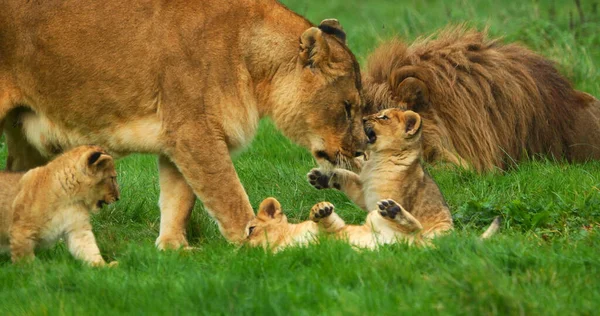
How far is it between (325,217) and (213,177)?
2.52 ft

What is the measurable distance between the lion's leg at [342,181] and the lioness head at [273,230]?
2.57ft

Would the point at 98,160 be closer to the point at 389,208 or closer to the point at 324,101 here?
the point at 324,101

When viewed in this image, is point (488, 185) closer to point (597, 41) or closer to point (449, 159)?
point (449, 159)

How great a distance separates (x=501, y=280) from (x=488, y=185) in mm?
3095

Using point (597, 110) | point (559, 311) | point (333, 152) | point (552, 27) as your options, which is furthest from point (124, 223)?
point (552, 27)

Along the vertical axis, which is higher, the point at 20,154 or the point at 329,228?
the point at 20,154

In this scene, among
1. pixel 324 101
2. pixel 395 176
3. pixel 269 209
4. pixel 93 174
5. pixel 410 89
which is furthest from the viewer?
pixel 410 89

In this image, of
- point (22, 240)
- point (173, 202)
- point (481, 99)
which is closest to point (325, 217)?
point (173, 202)

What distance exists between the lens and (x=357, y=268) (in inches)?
229

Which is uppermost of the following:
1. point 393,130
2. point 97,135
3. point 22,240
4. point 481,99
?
point 97,135

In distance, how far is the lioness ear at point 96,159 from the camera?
667 cm

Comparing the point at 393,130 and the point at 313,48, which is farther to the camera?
the point at 393,130

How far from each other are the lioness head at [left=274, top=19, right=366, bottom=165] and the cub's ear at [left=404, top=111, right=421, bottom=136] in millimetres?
314

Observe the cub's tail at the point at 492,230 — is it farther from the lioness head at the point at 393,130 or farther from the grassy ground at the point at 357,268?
the lioness head at the point at 393,130
